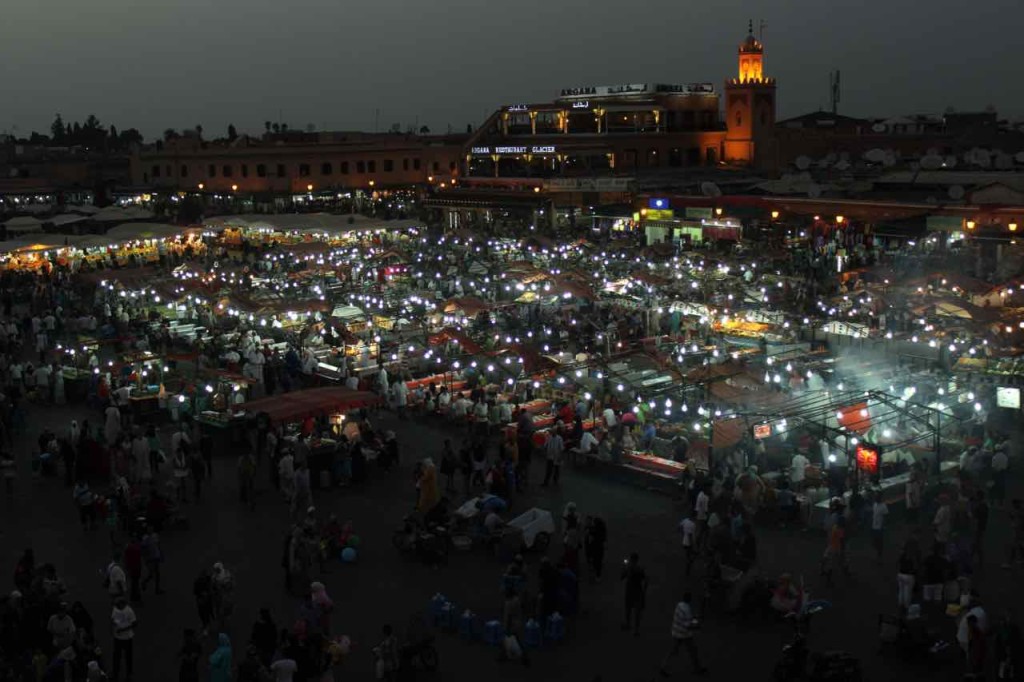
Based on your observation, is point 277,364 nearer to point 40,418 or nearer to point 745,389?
point 40,418

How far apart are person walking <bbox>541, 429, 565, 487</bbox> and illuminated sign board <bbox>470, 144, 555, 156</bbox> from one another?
1756 inches

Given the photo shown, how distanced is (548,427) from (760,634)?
7130 millimetres

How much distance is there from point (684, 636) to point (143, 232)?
33.3 metres

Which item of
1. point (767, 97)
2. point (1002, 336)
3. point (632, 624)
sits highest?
point (767, 97)

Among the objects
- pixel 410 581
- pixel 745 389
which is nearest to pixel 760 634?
pixel 410 581

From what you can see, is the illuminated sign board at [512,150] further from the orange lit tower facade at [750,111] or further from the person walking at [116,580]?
the person walking at [116,580]

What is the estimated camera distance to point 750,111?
60.3 metres

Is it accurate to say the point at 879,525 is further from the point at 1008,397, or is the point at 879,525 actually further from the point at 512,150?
the point at 512,150

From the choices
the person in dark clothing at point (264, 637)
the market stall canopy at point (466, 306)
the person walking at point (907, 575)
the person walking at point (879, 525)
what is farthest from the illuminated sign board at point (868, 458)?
the market stall canopy at point (466, 306)

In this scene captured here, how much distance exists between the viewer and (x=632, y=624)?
35.9ft

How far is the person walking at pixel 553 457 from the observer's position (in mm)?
15016

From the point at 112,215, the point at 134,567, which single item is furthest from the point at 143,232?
the point at 134,567

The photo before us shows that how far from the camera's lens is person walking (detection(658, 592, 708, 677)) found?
32.0 ft

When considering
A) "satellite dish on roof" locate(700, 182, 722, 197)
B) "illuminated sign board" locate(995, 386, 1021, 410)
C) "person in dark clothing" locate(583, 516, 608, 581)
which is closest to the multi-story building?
"satellite dish on roof" locate(700, 182, 722, 197)
